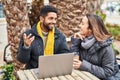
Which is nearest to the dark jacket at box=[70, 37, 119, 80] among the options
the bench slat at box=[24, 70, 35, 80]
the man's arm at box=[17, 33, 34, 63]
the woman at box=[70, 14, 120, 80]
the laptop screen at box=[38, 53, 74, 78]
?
the woman at box=[70, 14, 120, 80]

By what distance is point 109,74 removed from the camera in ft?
11.2

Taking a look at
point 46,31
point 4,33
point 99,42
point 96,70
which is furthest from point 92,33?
point 4,33

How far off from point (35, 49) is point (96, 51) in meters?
0.93

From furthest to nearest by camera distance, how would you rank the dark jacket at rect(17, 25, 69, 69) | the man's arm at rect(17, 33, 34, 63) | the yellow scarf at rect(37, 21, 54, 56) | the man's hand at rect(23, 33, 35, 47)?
the yellow scarf at rect(37, 21, 54, 56)
the dark jacket at rect(17, 25, 69, 69)
the man's arm at rect(17, 33, 34, 63)
the man's hand at rect(23, 33, 35, 47)

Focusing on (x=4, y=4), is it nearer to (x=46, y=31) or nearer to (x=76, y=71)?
(x=46, y=31)

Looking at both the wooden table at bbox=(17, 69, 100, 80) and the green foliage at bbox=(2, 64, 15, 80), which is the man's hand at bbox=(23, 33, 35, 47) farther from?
the green foliage at bbox=(2, 64, 15, 80)

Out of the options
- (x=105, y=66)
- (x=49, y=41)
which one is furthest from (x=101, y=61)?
(x=49, y=41)

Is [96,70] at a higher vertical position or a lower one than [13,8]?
lower

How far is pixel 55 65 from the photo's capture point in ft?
10.5

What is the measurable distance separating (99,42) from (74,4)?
9.93 ft

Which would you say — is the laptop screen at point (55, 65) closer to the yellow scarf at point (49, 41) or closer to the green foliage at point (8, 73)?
the yellow scarf at point (49, 41)

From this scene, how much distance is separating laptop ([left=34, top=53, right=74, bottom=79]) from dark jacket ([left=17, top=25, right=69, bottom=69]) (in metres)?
0.65

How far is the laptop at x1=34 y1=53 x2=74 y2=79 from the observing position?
313 cm

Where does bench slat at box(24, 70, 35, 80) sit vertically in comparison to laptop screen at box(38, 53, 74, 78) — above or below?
below
